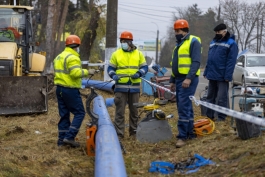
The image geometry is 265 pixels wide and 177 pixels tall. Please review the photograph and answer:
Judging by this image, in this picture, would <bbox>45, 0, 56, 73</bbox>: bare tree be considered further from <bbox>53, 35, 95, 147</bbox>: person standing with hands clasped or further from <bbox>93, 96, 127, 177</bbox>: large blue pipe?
<bbox>93, 96, 127, 177</bbox>: large blue pipe

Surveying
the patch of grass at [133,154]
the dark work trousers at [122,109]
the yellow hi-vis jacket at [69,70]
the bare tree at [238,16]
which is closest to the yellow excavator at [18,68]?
the patch of grass at [133,154]

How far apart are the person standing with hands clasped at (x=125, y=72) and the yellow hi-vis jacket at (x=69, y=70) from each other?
2.95 feet

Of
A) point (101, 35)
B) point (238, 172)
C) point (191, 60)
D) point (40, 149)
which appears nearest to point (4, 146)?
point (40, 149)

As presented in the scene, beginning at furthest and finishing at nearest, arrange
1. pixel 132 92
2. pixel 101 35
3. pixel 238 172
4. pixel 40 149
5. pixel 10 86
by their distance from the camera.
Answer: pixel 101 35, pixel 10 86, pixel 132 92, pixel 40 149, pixel 238 172

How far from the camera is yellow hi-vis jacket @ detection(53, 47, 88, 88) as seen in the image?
8.02m

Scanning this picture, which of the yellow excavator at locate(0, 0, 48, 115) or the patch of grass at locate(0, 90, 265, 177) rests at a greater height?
the yellow excavator at locate(0, 0, 48, 115)

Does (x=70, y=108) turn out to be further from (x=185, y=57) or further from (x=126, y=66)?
(x=185, y=57)

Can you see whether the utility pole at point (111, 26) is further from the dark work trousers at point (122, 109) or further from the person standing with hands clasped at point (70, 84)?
the person standing with hands clasped at point (70, 84)

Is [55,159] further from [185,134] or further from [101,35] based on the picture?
[101,35]

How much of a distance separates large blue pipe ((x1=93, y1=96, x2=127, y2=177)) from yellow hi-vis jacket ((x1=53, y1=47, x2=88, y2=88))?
0.79 m

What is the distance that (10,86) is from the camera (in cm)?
1185

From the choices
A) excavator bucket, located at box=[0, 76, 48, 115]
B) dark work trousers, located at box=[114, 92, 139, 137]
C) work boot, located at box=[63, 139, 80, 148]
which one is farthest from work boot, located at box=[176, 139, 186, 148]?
excavator bucket, located at box=[0, 76, 48, 115]

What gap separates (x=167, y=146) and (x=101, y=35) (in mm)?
19910

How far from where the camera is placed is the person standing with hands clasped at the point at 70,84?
8.06m
